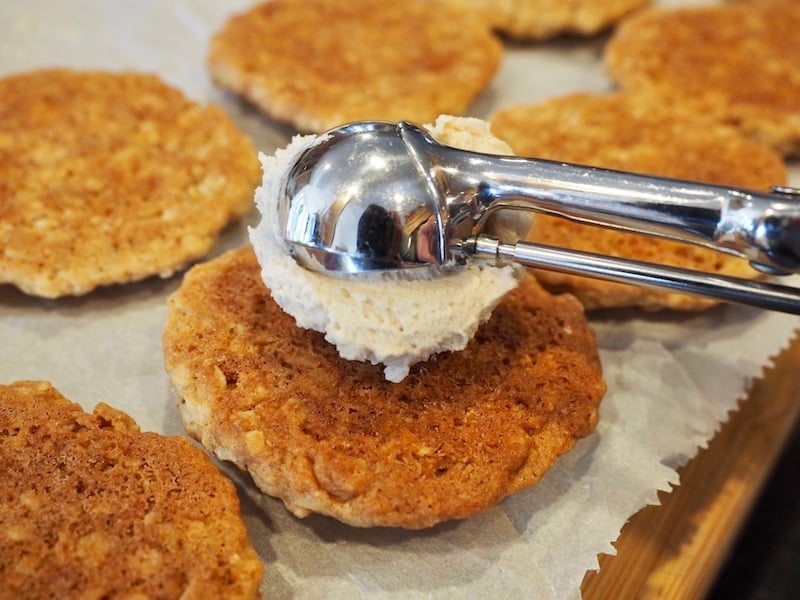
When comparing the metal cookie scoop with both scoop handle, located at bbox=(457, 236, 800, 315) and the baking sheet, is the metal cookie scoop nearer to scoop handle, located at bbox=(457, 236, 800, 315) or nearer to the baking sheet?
scoop handle, located at bbox=(457, 236, 800, 315)

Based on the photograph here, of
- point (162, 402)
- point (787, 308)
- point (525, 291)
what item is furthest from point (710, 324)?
point (162, 402)

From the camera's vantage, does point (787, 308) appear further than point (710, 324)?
No

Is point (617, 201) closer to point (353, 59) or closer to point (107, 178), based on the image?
point (107, 178)

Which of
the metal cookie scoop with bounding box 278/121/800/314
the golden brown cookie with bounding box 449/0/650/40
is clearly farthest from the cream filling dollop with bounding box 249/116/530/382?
the golden brown cookie with bounding box 449/0/650/40

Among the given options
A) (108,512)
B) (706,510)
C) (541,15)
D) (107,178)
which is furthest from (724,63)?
(108,512)

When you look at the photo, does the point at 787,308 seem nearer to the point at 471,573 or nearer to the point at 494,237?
the point at 494,237

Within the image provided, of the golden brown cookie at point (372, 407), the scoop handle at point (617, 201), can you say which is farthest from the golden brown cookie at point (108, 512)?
the scoop handle at point (617, 201)
